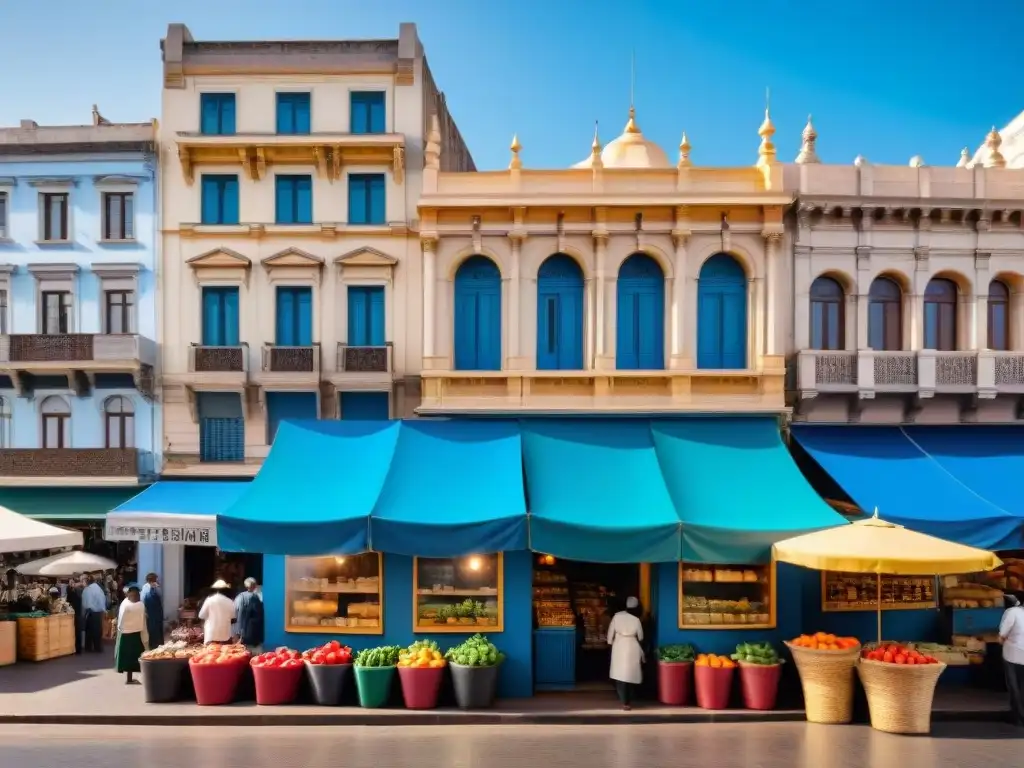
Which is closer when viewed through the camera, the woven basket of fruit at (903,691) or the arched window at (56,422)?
the woven basket of fruit at (903,691)

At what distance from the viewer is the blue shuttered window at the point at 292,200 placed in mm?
18172

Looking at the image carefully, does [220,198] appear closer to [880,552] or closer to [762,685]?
[762,685]

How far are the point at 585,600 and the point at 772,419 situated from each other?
206 inches

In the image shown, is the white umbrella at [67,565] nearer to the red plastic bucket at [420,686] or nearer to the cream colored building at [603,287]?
the cream colored building at [603,287]

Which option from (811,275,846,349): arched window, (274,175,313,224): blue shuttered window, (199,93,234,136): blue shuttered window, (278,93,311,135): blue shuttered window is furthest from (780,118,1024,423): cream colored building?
(199,93,234,136): blue shuttered window

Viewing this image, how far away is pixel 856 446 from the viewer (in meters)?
15.1

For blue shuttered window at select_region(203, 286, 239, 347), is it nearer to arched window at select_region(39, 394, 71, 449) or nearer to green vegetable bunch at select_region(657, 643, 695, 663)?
arched window at select_region(39, 394, 71, 449)

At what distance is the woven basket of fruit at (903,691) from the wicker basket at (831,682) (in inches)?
13.2

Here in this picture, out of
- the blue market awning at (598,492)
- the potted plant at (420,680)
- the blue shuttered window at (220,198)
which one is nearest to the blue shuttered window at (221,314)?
the blue shuttered window at (220,198)

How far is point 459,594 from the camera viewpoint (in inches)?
502

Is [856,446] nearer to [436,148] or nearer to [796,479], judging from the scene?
[796,479]

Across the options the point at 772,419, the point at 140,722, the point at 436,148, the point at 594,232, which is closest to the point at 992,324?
the point at 772,419

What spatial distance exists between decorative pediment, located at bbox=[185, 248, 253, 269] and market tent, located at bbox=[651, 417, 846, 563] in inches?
409

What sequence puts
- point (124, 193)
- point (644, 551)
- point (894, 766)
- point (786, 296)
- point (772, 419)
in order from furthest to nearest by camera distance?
point (124, 193) → point (786, 296) → point (772, 419) → point (644, 551) → point (894, 766)
